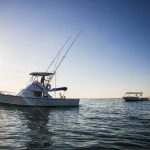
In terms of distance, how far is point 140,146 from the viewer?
1021 cm

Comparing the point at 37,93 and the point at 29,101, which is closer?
the point at 29,101

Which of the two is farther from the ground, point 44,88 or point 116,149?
point 44,88

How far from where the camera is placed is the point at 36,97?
128ft

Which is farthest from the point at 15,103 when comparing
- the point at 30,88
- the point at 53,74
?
the point at 53,74

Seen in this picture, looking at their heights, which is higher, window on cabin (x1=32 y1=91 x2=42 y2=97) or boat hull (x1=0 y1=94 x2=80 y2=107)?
window on cabin (x1=32 y1=91 x2=42 y2=97)

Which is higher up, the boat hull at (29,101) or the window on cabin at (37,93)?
the window on cabin at (37,93)

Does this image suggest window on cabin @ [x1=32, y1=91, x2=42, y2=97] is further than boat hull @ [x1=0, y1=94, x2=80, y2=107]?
Yes

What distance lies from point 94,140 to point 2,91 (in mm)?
31868

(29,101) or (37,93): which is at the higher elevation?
(37,93)

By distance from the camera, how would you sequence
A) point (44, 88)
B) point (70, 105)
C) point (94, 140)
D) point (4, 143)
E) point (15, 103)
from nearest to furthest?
point (4, 143) < point (94, 140) < point (15, 103) < point (44, 88) < point (70, 105)

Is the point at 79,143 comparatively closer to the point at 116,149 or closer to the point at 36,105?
the point at 116,149

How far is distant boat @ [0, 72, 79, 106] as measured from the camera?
125 ft

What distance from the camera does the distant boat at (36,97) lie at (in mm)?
37953

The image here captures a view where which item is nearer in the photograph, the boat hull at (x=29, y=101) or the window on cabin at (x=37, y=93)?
the boat hull at (x=29, y=101)
